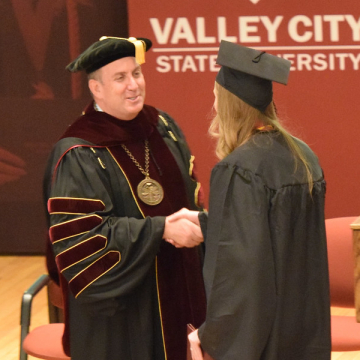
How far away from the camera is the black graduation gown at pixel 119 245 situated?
335cm

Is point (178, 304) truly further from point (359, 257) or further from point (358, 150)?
point (358, 150)

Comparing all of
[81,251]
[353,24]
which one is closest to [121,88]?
[81,251]

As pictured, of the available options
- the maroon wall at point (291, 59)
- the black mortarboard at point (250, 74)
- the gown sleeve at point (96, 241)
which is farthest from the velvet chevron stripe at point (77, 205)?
the maroon wall at point (291, 59)

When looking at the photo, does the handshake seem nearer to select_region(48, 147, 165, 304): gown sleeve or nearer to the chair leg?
select_region(48, 147, 165, 304): gown sleeve

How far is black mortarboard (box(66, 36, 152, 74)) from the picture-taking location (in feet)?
Result: 11.2

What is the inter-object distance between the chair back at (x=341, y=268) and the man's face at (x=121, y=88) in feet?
4.34

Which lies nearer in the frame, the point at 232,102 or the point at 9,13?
the point at 232,102

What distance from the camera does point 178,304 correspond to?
3.59 metres

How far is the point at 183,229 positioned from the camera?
10.8ft

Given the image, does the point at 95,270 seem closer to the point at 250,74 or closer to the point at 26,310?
the point at 26,310

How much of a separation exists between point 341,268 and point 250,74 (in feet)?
5.49

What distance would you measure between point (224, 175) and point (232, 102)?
264 millimetres

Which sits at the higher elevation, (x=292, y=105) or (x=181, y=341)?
(x=292, y=105)

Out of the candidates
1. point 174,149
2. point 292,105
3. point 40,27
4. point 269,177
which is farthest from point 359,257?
point 40,27
